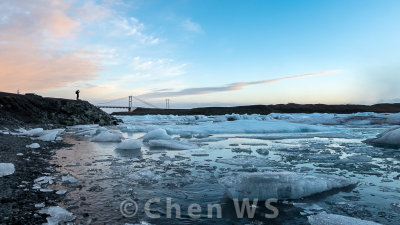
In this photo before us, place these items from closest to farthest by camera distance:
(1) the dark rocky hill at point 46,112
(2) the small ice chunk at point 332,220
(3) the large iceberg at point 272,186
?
(2) the small ice chunk at point 332,220 < (3) the large iceberg at point 272,186 < (1) the dark rocky hill at point 46,112

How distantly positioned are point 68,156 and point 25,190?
8.75ft

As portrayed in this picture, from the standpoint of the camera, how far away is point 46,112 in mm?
17047

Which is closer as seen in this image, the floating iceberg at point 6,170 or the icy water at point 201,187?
the icy water at point 201,187

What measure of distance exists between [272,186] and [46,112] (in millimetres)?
17633

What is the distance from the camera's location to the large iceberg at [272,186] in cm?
293

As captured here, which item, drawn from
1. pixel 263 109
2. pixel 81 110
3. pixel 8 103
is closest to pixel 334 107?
pixel 263 109

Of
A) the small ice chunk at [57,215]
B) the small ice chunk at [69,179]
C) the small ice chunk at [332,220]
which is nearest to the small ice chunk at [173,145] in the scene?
the small ice chunk at [69,179]

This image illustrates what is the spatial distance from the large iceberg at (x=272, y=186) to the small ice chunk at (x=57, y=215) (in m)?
1.59

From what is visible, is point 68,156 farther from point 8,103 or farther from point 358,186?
point 8,103
